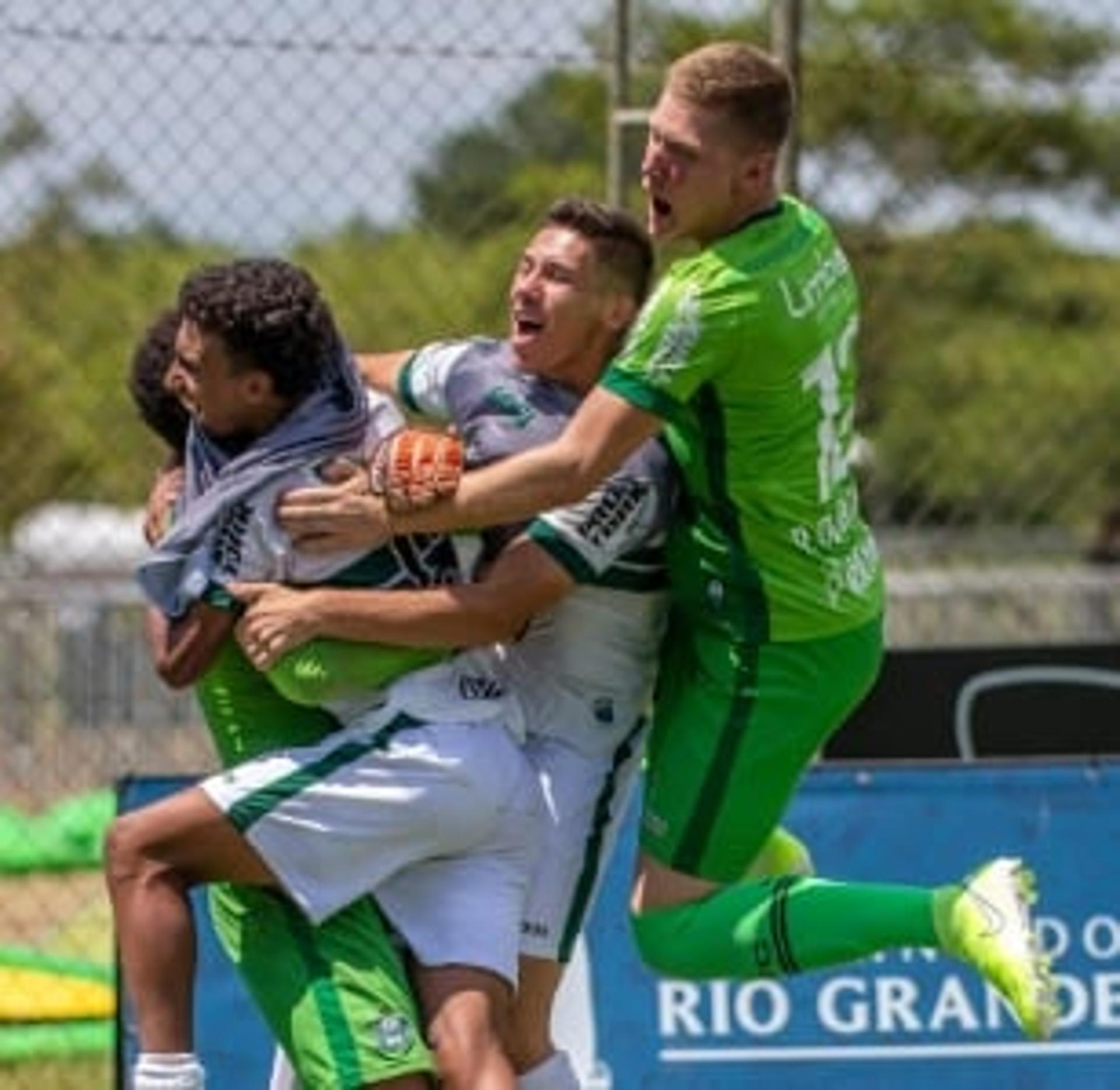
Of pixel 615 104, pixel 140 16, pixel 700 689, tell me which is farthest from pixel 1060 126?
pixel 700 689

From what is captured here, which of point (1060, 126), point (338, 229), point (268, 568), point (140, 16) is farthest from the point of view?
point (1060, 126)

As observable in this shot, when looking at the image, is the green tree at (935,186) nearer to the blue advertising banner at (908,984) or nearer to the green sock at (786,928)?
the blue advertising banner at (908,984)

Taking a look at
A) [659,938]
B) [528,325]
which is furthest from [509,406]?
[659,938]

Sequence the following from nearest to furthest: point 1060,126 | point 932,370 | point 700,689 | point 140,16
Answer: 1. point 700,689
2. point 140,16
3. point 1060,126
4. point 932,370

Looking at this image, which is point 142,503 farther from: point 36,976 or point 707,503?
point 707,503

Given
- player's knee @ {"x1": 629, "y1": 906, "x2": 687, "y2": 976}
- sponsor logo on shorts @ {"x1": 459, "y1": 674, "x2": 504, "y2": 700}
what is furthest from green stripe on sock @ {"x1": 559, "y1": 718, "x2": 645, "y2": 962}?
sponsor logo on shorts @ {"x1": 459, "y1": 674, "x2": 504, "y2": 700}

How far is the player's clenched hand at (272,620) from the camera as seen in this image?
632 centimetres

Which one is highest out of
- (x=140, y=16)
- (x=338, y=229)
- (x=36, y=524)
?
(x=140, y=16)

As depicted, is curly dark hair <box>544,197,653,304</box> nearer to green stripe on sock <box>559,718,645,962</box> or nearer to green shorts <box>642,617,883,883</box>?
green shorts <box>642,617,883,883</box>

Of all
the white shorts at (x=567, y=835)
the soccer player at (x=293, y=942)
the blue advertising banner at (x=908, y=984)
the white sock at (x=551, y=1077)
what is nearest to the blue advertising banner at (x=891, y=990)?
the blue advertising banner at (x=908, y=984)

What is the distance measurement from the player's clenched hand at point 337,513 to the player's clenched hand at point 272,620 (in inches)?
3.9

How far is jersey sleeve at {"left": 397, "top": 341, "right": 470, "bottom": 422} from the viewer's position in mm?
6988

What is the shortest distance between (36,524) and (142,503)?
109 inches

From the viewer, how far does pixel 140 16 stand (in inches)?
363
